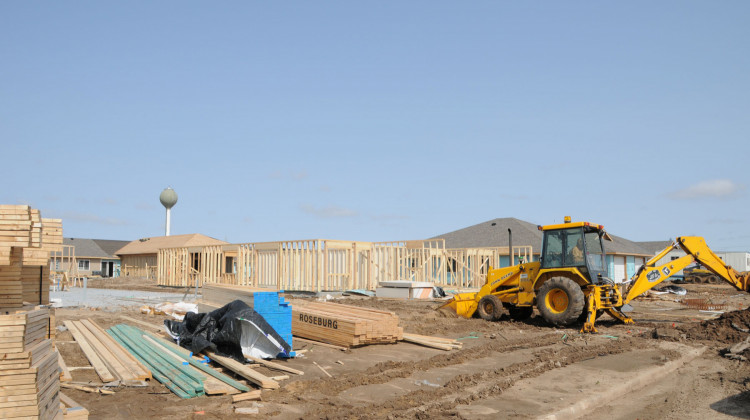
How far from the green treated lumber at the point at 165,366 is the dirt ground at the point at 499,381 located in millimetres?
193

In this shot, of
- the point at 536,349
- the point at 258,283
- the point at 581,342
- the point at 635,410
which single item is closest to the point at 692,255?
the point at 581,342

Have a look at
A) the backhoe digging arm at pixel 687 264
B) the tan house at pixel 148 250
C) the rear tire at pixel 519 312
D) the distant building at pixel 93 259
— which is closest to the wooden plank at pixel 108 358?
the rear tire at pixel 519 312

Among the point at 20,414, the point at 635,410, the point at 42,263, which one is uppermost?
the point at 42,263

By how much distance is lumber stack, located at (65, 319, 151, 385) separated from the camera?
7661 millimetres

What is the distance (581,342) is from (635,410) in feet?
15.0

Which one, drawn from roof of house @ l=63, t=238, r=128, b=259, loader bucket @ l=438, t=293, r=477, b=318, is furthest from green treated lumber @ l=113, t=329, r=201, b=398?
roof of house @ l=63, t=238, r=128, b=259

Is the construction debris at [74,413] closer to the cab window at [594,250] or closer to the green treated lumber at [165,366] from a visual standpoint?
the green treated lumber at [165,366]

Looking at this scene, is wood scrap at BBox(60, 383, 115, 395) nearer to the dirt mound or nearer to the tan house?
the dirt mound

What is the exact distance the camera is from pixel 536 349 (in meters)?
10.4

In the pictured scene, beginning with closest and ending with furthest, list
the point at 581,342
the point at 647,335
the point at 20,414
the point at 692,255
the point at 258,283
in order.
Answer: the point at 20,414, the point at 581,342, the point at 647,335, the point at 692,255, the point at 258,283

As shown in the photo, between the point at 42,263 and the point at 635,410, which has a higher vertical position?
the point at 42,263

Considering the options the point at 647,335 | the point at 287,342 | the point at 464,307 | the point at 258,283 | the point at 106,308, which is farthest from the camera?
the point at 258,283

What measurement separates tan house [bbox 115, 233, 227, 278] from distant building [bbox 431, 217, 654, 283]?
2211 cm

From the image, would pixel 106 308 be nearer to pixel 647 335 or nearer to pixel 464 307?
pixel 464 307
